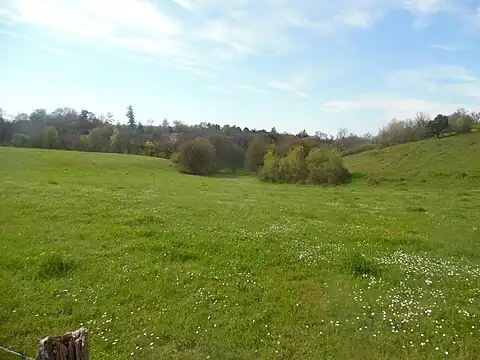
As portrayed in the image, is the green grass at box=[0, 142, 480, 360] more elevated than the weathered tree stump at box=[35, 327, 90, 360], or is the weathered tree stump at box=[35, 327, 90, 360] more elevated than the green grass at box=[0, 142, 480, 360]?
the weathered tree stump at box=[35, 327, 90, 360]

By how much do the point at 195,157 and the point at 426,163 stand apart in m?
45.3

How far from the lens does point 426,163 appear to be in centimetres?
6159

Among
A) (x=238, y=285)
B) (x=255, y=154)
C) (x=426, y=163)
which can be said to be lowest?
(x=238, y=285)

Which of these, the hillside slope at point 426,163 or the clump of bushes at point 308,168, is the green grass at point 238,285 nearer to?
the hillside slope at point 426,163

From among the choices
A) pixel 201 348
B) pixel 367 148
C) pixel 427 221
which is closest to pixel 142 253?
pixel 201 348

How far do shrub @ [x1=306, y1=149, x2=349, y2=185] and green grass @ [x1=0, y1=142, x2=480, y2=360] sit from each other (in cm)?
3660

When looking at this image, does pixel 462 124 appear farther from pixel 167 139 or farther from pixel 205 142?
pixel 167 139

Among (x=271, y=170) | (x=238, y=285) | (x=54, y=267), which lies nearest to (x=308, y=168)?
A: (x=271, y=170)

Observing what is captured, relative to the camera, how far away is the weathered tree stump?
3.48 meters

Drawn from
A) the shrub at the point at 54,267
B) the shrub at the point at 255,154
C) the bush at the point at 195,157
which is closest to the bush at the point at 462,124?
the shrub at the point at 255,154

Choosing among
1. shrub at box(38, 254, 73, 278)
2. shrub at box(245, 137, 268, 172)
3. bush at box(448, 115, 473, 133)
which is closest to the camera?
shrub at box(38, 254, 73, 278)

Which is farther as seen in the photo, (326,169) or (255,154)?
(255,154)

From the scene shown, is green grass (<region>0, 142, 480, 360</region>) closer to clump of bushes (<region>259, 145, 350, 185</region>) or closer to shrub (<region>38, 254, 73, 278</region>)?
shrub (<region>38, 254, 73, 278</region>)

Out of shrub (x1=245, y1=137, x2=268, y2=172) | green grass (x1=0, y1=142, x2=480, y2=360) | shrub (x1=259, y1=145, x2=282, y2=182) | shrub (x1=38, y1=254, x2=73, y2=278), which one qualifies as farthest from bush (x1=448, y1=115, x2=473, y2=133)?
shrub (x1=38, y1=254, x2=73, y2=278)
